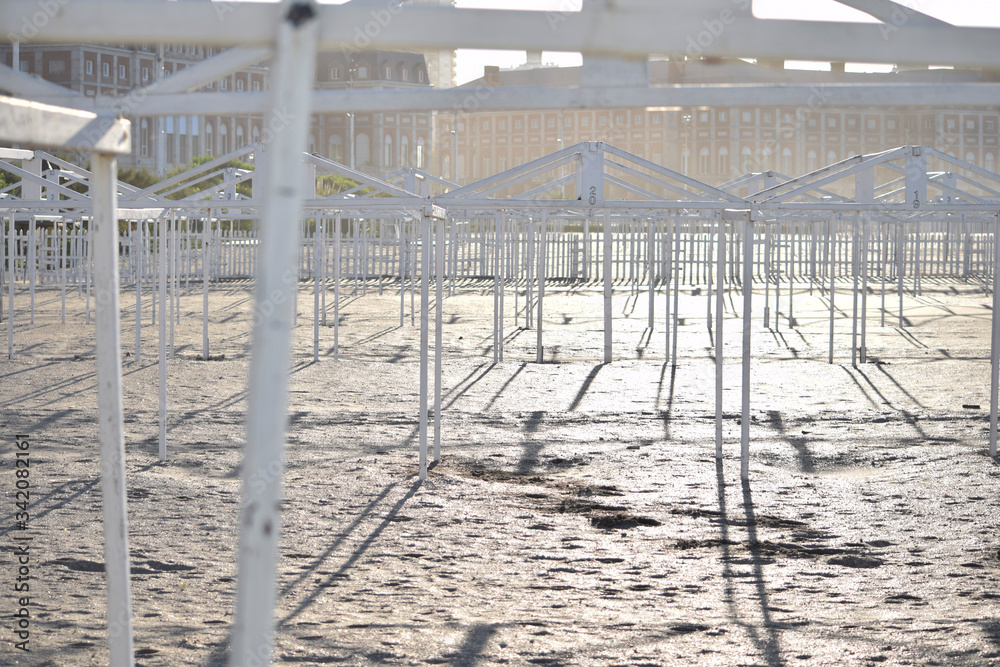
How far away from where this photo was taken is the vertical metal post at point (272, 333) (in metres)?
1.66

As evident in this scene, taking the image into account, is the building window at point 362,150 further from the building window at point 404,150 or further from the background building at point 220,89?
the building window at point 404,150

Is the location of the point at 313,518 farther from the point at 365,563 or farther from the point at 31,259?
the point at 31,259

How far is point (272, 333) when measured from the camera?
167cm

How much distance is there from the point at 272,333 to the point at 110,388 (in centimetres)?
85

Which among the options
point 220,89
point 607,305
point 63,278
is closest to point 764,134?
point 220,89

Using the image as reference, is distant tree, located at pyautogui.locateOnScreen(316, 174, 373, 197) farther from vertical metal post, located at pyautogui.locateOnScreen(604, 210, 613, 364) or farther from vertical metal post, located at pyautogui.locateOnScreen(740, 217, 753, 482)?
vertical metal post, located at pyautogui.locateOnScreen(740, 217, 753, 482)

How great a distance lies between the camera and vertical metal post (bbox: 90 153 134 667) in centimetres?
236

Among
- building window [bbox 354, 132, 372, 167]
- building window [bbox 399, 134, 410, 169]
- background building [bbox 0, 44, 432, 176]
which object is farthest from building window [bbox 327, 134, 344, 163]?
building window [bbox 399, 134, 410, 169]

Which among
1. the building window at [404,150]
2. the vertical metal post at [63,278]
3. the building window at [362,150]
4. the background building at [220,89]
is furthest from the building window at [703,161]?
the vertical metal post at [63,278]

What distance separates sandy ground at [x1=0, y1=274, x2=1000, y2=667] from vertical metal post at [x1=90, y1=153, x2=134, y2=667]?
7.16 ft

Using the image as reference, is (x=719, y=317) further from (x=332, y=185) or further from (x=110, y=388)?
(x=332, y=185)

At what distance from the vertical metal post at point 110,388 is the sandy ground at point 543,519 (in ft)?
7.16

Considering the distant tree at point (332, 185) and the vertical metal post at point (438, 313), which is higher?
the distant tree at point (332, 185)

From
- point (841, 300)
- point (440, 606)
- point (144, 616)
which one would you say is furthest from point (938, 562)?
point (841, 300)
